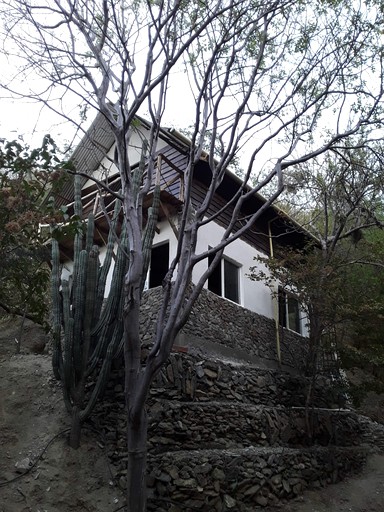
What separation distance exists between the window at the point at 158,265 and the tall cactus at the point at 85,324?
3.87 m

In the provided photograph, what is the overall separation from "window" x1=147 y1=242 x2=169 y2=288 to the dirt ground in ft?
10.8

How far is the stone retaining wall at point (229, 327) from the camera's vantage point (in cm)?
1021

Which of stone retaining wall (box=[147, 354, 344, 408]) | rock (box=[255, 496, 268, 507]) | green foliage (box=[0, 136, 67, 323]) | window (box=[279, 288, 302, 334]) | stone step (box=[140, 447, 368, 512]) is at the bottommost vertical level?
rock (box=[255, 496, 268, 507])

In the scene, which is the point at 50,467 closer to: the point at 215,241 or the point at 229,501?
the point at 229,501

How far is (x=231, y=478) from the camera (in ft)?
23.1

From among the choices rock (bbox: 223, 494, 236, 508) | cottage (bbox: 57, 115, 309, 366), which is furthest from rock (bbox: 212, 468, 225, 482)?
cottage (bbox: 57, 115, 309, 366)

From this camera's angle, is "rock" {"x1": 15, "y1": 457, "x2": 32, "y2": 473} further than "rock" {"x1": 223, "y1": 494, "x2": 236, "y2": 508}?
No

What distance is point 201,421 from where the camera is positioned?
26.2ft

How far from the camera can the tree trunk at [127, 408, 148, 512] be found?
5.05 m

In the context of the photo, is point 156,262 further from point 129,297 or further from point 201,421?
point 129,297

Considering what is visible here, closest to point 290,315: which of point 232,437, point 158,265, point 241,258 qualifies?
point 241,258

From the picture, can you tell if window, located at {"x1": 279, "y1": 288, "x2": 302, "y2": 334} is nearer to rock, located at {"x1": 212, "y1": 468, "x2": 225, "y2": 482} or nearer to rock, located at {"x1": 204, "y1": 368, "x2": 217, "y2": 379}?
rock, located at {"x1": 204, "y1": 368, "x2": 217, "y2": 379}

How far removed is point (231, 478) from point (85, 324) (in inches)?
124

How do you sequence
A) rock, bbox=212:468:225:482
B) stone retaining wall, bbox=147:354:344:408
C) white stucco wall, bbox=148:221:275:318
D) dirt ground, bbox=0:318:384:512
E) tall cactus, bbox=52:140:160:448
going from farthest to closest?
1. white stucco wall, bbox=148:221:275:318
2. stone retaining wall, bbox=147:354:344:408
3. tall cactus, bbox=52:140:160:448
4. rock, bbox=212:468:225:482
5. dirt ground, bbox=0:318:384:512
